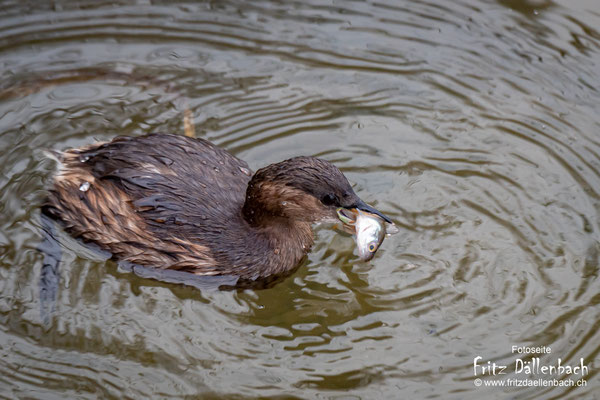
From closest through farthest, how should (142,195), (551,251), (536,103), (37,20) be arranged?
(142,195) < (551,251) < (536,103) < (37,20)

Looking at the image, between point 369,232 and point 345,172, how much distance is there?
1367 millimetres

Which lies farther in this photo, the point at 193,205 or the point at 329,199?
the point at 193,205

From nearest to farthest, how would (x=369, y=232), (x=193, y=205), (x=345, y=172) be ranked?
(x=369, y=232) < (x=193, y=205) < (x=345, y=172)

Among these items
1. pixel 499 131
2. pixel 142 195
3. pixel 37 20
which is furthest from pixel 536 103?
pixel 37 20

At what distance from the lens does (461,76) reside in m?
8.07

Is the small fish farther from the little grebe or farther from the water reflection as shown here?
the water reflection

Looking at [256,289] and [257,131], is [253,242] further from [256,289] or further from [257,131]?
[257,131]

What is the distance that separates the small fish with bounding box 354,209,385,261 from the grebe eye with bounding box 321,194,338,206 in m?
0.18

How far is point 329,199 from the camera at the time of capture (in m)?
5.82

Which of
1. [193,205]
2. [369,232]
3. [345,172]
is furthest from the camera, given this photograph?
[345,172]

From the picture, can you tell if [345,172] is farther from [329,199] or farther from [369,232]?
[369,232]

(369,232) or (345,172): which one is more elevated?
(345,172)

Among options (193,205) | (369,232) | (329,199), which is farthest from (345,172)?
(193,205)

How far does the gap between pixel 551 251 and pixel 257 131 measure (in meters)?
2.74
